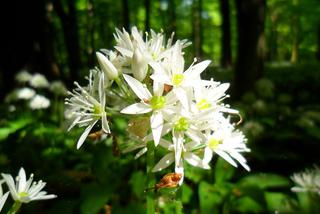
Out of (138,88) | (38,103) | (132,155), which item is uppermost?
(138,88)

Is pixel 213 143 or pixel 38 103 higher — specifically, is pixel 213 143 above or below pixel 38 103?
above

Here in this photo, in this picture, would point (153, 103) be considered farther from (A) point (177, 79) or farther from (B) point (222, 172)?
(B) point (222, 172)

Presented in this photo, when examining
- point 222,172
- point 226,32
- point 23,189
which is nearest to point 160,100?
point 23,189

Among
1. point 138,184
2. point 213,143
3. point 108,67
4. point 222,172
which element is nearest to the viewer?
point 108,67

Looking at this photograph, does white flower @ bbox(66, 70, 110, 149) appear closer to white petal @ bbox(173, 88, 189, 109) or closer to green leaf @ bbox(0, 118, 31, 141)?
white petal @ bbox(173, 88, 189, 109)

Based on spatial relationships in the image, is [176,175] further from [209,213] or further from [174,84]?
[209,213]

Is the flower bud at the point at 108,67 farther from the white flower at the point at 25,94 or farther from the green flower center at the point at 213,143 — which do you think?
the white flower at the point at 25,94

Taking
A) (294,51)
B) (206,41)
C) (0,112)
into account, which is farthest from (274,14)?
(0,112)

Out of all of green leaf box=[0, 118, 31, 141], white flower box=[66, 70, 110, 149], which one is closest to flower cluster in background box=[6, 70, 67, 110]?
green leaf box=[0, 118, 31, 141]
